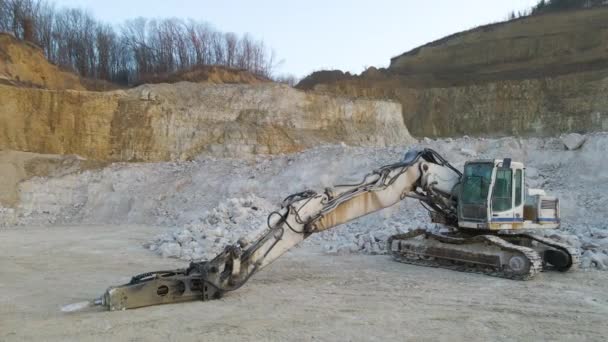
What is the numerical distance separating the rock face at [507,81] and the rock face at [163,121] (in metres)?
10.3

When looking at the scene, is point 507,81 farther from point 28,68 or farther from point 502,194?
point 502,194

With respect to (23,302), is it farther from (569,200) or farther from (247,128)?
(247,128)

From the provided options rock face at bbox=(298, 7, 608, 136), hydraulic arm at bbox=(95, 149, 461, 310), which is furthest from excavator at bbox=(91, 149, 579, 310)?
rock face at bbox=(298, 7, 608, 136)

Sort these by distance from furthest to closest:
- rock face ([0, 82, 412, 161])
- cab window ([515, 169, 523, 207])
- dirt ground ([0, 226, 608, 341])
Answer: rock face ([0, 82, 412, 161]) → cab window ([515, 169, 523, 207]) → dirt ground ([0, 226, 608, 341])

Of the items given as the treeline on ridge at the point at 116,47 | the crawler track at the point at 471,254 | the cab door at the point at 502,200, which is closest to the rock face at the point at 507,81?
the treeline on ridge at the point at 116,47

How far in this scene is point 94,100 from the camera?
2483 cm

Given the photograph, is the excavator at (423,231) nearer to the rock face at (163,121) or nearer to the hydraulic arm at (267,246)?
the hydraulic arm at (267,246)

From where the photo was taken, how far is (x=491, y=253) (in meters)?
7.57

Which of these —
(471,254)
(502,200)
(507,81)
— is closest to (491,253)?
(471,254)

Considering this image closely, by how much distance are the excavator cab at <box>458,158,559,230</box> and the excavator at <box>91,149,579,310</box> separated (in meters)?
0.01

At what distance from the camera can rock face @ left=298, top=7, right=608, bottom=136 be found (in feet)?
116

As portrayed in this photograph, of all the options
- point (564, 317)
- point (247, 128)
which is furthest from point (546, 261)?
point (247, 128)

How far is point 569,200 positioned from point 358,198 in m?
7.53

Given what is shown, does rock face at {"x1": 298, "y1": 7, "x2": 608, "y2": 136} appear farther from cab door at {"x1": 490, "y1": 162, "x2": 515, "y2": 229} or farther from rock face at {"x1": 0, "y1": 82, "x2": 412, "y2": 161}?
cab door at {"x1": 490, "y1": 162, "x2": 515, "y2": 229}
